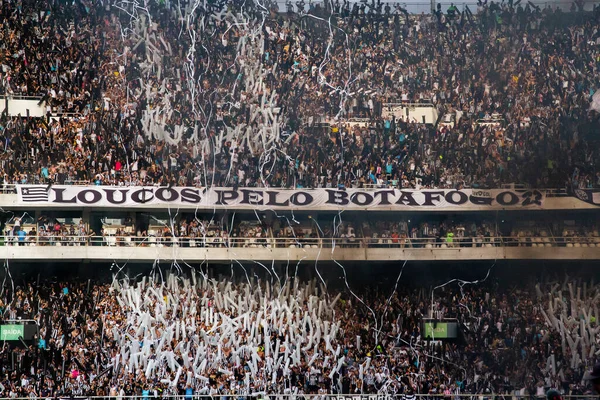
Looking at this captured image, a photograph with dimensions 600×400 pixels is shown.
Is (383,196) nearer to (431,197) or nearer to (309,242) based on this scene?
(431,197)

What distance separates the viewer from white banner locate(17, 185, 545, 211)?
26.2 meters

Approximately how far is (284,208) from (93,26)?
28.6ft

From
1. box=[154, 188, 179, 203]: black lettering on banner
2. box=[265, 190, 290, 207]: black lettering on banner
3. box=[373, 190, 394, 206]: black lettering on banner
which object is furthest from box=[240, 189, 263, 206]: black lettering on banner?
box=[373, 190, 394, 206]: black lettering on banner

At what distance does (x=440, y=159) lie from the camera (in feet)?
90.6

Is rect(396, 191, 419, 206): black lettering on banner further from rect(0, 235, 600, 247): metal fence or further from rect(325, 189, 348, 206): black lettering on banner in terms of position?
rect(325, 189, 348, 206): black lettering on banner

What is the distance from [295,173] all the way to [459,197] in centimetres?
401

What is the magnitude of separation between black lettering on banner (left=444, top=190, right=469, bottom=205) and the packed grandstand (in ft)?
1.13

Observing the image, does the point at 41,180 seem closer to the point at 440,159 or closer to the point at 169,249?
the point at 169,249

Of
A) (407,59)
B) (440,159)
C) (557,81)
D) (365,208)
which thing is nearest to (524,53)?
(557,81)

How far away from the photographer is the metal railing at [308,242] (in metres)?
25.8

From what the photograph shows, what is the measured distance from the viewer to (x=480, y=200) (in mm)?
26359

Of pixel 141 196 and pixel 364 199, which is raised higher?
pixel 364 199

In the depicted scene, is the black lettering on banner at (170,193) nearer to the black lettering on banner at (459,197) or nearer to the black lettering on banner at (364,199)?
the black lettering on banner at (364,199)

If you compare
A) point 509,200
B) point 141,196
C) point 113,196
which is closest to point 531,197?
point 509,200
